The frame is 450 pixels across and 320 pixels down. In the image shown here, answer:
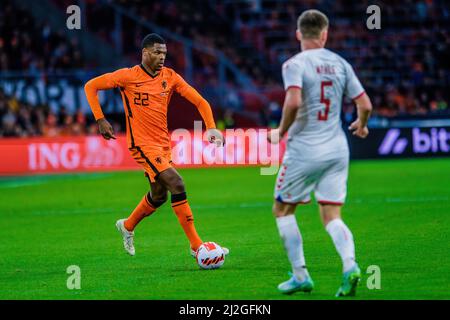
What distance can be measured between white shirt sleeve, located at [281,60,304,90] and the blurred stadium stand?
20000 mm

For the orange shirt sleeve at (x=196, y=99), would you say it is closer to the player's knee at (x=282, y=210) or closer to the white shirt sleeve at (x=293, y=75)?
the player's knee at (x=282, y=210)

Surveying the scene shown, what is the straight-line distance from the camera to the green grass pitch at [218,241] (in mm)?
8453

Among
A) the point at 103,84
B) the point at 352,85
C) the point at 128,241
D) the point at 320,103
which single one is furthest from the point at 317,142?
the point at 128,241

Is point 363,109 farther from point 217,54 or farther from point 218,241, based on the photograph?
point 217,54

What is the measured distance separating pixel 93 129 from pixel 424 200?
13.8 meters

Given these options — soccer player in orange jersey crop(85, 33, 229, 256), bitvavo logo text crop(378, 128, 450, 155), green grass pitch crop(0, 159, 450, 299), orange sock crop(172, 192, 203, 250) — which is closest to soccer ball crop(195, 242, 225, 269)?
green grass pitch crop(0, 159, 450, 299)

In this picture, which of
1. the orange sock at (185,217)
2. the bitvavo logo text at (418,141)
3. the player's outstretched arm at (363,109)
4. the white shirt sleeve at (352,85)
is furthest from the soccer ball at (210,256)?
the bitvavo logo text at (418,141)

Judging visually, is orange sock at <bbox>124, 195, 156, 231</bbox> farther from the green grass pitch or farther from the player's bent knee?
the player's bent knee

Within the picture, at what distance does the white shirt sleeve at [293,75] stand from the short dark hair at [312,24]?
282 millimetres

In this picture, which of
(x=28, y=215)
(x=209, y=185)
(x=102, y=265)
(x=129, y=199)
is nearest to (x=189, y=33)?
(x=209, y=185)

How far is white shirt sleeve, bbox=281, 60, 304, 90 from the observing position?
7500 mm

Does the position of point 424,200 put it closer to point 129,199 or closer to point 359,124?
point 129,199

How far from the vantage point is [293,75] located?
7.52m

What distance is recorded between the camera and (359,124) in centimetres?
793
